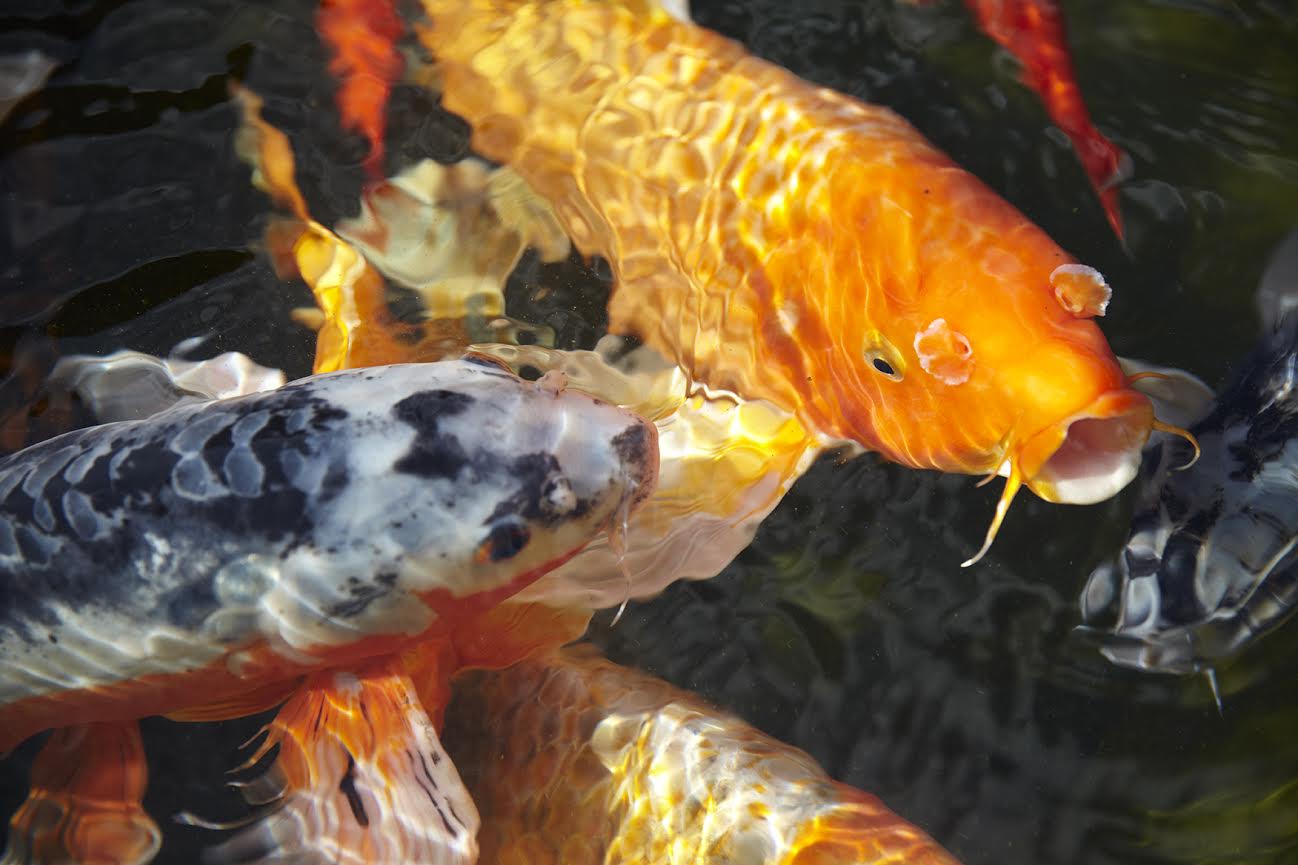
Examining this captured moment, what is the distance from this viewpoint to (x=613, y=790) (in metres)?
3.10

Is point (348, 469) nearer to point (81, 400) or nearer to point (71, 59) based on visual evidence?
point (81, 400)

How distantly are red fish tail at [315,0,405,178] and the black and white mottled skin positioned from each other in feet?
6.13

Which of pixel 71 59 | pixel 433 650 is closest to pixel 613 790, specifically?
pixel 433 650

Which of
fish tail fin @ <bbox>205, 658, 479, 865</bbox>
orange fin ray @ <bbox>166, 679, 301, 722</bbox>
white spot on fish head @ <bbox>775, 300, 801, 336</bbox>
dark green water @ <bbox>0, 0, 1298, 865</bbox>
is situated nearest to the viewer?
fish tail fin @ <bbox>205, 658, 479, 865</bbox>

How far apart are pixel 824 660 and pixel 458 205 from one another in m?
2.27

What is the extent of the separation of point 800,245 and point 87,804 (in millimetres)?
2879

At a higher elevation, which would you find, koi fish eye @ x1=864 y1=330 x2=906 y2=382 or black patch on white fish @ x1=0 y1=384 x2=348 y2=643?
koi fish eye @ x1=864 y1=330 x2=906 y2=382

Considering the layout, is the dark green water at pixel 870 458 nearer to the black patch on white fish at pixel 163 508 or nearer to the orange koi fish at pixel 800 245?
the orange koi fish at pixel 800 245

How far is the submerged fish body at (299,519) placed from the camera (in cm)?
264

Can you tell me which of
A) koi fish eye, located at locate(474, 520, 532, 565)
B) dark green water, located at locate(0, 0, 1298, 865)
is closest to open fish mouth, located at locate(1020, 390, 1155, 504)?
dark green water, located at locate(0, 0, 1298, 865)

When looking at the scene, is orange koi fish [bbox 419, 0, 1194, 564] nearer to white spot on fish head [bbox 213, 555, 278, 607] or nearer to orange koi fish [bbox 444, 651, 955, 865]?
orange koi fish [bbox 444, 651, 955, 865]

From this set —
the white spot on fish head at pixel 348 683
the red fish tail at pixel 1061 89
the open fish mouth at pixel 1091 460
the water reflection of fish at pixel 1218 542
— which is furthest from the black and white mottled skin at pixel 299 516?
the red fish tail at pixel 1061 89

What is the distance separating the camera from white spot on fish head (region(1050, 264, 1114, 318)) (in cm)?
269

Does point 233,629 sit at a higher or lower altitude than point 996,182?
lower
